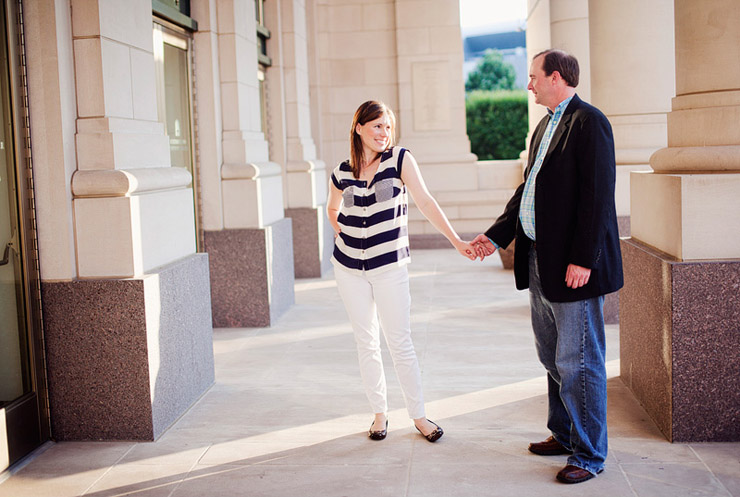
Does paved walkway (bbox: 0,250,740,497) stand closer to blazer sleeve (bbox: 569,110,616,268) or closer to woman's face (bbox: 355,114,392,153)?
blazer sleeve (bbox: 569,110,616,268)

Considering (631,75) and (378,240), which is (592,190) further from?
(631,75)

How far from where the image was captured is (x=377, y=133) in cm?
458

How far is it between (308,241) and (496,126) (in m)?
13.8

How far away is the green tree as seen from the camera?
138 feet

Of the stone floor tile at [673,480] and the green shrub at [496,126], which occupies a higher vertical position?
the green shrub at [496,126]

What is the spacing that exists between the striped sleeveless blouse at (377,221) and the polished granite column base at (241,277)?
3.63m

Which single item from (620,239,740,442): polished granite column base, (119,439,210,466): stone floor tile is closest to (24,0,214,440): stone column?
(119,439,210,466): stone floor tile

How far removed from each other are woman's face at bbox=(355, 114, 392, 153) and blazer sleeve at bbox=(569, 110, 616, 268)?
1.10 meters

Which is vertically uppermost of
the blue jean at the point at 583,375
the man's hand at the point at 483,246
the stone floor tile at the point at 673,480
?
the man's hand at the point at 483,246

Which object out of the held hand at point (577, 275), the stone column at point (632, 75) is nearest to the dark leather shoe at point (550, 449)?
the held hand at point (577, 275)

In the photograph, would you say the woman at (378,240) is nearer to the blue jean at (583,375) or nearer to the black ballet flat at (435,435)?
the black ballet flat at (435,435)

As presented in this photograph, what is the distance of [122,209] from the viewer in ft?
15.8

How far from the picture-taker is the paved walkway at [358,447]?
4113mm

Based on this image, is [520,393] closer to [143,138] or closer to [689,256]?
[689,256]
